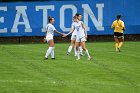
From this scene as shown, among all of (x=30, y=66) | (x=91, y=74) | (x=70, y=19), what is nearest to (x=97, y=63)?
(x=30, y=66)

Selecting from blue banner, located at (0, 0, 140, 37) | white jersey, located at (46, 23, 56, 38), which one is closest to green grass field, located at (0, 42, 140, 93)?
white jersey, located at (46, 23, 56, 38)

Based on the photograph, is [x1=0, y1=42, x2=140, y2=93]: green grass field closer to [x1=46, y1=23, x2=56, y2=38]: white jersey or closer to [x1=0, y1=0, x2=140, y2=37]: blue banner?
[x1=46, y1=23, x2=56, y2=38]: white jersey

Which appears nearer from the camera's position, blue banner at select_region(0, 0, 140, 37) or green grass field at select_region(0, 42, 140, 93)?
green grass field at select_region(0, 42, 140, 93)

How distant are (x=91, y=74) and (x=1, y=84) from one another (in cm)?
385

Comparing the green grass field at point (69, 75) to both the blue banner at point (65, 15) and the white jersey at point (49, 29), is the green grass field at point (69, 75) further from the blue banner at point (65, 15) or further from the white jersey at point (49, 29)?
the blue banner at point (65, 15)

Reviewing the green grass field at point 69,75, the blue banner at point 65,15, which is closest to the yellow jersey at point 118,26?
the green grass field at point 69,75

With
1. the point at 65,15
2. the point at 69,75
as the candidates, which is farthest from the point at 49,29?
the point at 65,15

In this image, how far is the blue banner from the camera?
44.2 metres

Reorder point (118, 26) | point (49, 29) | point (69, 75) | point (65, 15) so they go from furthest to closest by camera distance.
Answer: point (65, 15) → point (118, 26) → point (49, 29) → point (69, 75)

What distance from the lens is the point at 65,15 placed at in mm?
44594

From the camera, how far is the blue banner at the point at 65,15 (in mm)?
44156

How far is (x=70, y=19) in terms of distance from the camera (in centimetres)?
4438

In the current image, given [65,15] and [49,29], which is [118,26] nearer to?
[49,29]

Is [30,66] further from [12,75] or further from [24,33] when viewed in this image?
[24,33]
